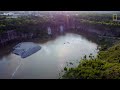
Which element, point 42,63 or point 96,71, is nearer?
point 96,71

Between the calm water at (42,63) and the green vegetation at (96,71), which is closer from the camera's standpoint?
the green vegetation at (96,71)

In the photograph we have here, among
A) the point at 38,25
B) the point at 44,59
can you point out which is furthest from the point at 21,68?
the point at 38,25

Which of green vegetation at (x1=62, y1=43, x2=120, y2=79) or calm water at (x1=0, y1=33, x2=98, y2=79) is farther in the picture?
calm water at (x1=0, y1=33, x2=98, y2=79)

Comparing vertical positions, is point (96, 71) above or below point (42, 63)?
above

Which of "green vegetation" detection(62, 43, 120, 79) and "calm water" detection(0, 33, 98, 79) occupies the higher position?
"green vegetation" detection(62, 43, 120, 79)

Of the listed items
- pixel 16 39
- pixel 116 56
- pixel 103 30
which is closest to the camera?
pixel 116 56

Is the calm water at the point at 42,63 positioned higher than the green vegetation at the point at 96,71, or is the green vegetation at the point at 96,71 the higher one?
the green vegetation at the point at 96,71
